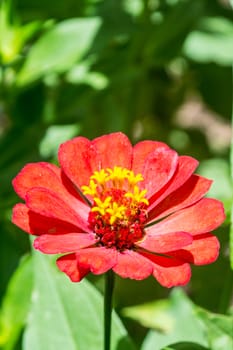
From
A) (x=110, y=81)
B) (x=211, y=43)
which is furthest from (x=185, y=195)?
(x=211, y=43)

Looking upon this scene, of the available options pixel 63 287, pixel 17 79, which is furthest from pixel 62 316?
pixel 17 79

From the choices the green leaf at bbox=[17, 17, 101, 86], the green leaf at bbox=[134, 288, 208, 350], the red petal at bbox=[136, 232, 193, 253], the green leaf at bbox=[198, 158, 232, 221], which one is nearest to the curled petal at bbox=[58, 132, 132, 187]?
the red petal at bbox=[136, 232, 193, 253]

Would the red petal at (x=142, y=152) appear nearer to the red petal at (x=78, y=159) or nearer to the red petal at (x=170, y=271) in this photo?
the red petal at (x=78, y=159)

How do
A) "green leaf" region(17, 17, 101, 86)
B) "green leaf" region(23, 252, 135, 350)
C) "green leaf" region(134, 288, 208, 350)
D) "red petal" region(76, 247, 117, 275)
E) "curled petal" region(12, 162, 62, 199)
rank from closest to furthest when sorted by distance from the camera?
"red petal" region(76, 247, 117, 275) → "curled petal" region(12, 162, 62, 199) → "green leaf" region(23, 252, 135, 350) → "green leaf" region(134, 288, 208, 350) → "green leaf" region(17, 17, 101, 86)

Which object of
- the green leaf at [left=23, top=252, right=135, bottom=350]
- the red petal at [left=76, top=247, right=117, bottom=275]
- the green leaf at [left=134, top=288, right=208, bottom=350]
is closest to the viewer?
the red petal at [left=76, top=247, right=117, bottom=275]

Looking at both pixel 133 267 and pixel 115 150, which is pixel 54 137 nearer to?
pixel 115 150

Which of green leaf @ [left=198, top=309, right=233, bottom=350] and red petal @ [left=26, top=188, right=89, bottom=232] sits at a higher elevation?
red petal @ [left=26, top=188, right=89, bottom=232]

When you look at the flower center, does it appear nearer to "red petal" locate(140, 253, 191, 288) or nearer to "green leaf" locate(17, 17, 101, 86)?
"red petal" locate(140, 253, 191, 288)

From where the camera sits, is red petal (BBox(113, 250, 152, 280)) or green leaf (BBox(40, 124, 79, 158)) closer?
red petal (BBox(113, 250, 152, 280))
